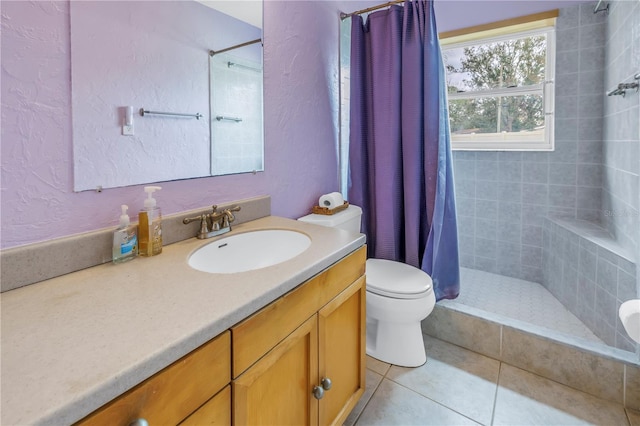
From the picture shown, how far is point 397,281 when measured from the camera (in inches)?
69.3

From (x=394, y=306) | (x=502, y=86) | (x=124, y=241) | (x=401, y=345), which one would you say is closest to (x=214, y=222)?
(x=124, y=241)

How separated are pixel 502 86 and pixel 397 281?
192cm

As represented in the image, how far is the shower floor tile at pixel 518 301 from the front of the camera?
2043 millimetres

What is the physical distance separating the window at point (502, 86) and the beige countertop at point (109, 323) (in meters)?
2.29

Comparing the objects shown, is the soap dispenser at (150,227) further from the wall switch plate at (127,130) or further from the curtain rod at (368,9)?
the curtain rod at (368,9)

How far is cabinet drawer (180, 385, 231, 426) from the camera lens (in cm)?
67

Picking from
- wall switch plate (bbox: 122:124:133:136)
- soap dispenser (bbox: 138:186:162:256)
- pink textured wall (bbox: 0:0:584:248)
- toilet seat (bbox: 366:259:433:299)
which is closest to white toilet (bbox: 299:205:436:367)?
toilet seat (bbox: 366:259:433:299)

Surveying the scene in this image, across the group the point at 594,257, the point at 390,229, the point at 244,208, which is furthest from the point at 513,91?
the point at 244,208

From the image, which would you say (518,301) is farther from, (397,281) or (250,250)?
(250,250)

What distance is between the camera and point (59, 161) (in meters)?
0.93

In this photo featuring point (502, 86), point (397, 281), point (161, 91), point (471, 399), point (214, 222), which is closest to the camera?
point (161, 91)

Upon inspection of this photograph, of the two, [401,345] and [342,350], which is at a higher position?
[342,350]

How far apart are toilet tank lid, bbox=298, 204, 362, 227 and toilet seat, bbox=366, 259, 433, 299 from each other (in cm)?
31

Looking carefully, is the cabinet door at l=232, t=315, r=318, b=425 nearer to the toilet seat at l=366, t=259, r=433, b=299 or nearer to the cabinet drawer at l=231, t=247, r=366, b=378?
the cabinet drawer at l=231, t=247, r=366, b=378
